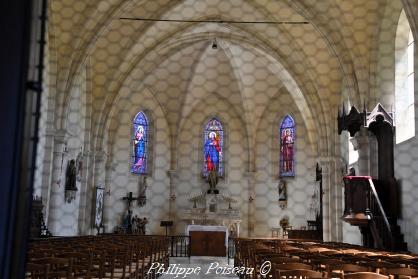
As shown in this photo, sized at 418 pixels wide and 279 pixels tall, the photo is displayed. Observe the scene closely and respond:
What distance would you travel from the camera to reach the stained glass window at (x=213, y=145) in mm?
28688

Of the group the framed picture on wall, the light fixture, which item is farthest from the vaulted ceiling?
the framed picture on wall

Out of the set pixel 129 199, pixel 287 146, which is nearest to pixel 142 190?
Answer: pixel 129 199

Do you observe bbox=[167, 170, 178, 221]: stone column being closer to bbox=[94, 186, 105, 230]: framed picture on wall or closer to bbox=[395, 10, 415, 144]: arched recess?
bbox=[94, 186, 105, 230]: framed picture on wall

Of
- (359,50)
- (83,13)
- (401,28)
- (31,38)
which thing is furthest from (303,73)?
(31,38)

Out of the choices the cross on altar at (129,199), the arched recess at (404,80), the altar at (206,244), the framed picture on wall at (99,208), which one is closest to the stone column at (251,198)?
the cross on altar at (129,199)

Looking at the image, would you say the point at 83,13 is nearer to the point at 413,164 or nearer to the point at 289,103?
the point at 413,164

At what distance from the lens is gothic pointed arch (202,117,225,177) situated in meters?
28.7

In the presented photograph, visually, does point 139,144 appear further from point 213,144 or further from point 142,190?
point 213,144

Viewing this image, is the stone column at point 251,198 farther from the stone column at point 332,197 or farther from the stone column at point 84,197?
the stone column at point 84,197

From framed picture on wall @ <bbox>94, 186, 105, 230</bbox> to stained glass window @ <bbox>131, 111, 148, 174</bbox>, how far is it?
5129 mm

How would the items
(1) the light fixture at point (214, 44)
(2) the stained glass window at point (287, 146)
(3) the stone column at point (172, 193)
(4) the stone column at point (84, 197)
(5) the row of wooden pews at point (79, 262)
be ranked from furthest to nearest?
(2) the stained glass window at point (287, 146) < (3) the stone column at point (172, 193) < (1) the light fixture at point (214, 44) < (4) the stone column at point (84, 197) < (5) the row of wooden pews at point (79, 262)

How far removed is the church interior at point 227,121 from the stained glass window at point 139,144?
0.25 ft

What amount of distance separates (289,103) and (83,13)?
47.3 ft

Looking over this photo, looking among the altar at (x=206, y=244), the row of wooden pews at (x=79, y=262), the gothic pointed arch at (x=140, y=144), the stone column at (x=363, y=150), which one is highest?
the gothic pointed arch at (x=140, y=144)
